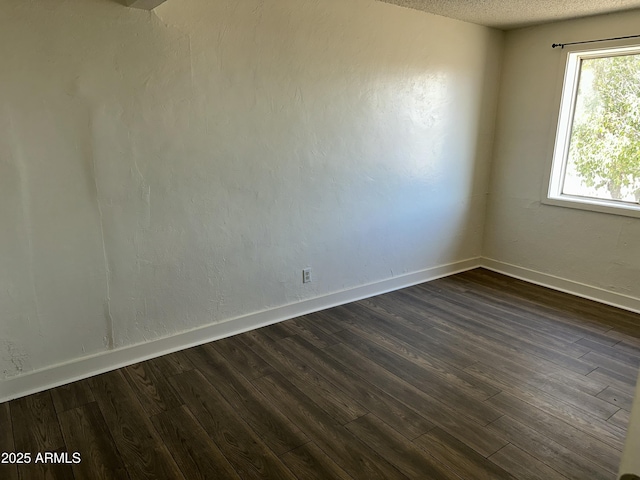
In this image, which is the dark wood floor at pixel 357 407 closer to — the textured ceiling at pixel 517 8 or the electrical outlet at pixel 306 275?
the electrical outlet at pixel 306 275

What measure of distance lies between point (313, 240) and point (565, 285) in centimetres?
240

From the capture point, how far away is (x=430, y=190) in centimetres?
387

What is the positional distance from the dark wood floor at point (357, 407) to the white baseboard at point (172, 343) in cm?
7

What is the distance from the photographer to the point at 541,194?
3953 mm

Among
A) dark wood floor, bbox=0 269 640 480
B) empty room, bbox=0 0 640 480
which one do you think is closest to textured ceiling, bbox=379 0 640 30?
empty room, bbox=0 0 640 480

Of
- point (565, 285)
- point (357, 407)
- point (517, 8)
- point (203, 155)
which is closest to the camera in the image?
point (357, 407)

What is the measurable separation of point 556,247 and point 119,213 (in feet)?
11.9

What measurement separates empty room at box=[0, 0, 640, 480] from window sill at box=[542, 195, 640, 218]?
2cm

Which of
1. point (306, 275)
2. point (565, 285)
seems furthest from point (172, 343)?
point (565, 285)

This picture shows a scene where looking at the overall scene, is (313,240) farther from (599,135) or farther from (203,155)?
(599,135)

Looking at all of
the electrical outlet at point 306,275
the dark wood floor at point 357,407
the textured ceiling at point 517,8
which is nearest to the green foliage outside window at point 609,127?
the textured ceiling at point 517,8

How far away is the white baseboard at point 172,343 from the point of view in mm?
2277

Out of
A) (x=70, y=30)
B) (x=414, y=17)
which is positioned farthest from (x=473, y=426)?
(x=414, y=17)

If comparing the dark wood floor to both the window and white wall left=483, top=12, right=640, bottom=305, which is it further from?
the window
